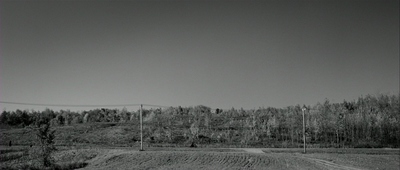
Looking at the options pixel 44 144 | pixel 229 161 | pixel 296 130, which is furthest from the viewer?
pixel 296 130

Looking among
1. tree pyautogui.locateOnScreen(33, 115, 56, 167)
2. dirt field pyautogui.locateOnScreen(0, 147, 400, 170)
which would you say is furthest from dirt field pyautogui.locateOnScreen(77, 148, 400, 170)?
tree pyautogui.locateOnScreen(33, 115, 56, 167)

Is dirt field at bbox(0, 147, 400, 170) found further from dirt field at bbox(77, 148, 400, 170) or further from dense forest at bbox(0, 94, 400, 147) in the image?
dense forest at bbox(0, 94, 400, 147)

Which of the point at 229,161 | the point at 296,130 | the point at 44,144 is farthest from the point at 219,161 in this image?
the point at 296,130

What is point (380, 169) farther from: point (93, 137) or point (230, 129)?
point (93, 137)

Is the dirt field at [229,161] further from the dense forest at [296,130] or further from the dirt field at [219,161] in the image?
the dense forest at [296,130]

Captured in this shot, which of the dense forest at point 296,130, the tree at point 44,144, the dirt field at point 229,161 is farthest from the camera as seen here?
the dense forest at point 296,130

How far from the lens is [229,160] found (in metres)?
28.8

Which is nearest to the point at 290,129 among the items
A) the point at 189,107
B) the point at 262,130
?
the point at 262,130

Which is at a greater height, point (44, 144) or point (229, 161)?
point (44, 144)

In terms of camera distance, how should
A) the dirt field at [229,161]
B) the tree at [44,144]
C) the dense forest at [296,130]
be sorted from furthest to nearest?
the dense forest at [296,130] → the tree at [44,144] → the dirt field at [229,161]

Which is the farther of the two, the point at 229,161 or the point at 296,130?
the point at 296,130

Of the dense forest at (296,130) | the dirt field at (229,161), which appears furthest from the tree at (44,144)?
the dense forest at (296,130)

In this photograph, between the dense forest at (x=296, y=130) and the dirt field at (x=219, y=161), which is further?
the dense forest at (x=296, y=130)

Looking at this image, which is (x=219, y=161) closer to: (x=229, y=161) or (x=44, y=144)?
(x=229, y=161)
